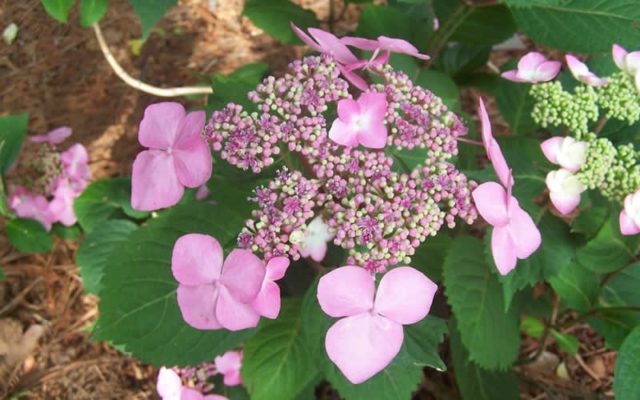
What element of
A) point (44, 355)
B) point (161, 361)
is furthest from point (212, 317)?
point (44, 355)

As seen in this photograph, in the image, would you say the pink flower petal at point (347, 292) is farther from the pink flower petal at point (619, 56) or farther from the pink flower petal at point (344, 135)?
the pink flower petal at point (619, 56)

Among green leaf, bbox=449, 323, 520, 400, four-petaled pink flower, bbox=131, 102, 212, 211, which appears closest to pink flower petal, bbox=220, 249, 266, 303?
four-petaled pink flower, bbox=131, 102, 212, 211

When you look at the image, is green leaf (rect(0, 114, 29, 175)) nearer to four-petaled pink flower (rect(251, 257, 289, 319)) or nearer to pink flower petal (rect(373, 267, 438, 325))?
four-petaled pink flower (rect(251, 257, 289, 319))

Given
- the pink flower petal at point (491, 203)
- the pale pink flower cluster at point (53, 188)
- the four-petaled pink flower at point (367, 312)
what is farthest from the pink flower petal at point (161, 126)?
the pale pink flower cluster at point (53, 188)

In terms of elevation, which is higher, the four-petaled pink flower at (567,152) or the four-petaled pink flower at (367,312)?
the four-petaled pink flower at (567,152)

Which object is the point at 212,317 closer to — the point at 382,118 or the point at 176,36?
the point at 382,118

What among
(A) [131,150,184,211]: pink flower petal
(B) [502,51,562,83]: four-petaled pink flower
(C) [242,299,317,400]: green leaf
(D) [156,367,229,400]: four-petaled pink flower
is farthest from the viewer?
(D) [156,367,229,400]: four-petaled pink flower
